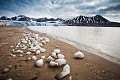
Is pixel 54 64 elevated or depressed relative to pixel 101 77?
elevated

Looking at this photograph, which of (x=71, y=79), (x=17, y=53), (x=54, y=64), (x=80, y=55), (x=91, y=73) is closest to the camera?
(x=71, y=79)

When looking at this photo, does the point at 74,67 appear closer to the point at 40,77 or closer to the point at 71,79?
the point at 71,79

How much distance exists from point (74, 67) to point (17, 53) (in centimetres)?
367

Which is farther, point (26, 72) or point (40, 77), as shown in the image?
point (26, 72)

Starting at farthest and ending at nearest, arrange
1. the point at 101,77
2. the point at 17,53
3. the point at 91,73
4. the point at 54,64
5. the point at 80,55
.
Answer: the point at 17,53, the point at 80,55, the point at 54,64, the point at 91,73, the point at 101,77

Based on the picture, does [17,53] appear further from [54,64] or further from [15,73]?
[54,64]

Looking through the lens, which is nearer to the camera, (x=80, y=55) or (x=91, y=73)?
(x=91, y=73)

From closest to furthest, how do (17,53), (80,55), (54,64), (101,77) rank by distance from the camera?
(101,77), (54,64), (80,55), (17,53)

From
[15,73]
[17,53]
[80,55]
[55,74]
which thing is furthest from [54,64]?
[17,53]

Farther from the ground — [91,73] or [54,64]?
[54,64]

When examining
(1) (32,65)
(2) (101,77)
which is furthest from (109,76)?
(1) (32,65)

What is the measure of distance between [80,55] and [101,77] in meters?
1.93

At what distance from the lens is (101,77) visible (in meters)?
3.61

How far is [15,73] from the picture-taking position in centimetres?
363
